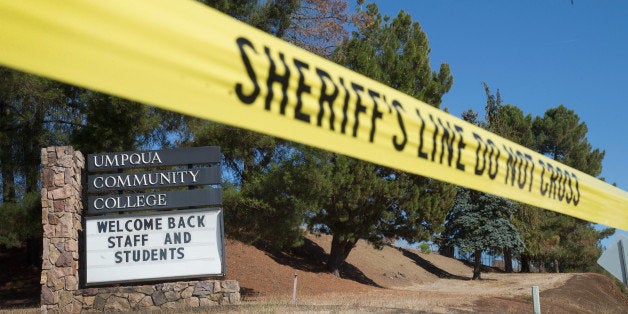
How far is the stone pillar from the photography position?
16109 mm

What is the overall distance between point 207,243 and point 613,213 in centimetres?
1105

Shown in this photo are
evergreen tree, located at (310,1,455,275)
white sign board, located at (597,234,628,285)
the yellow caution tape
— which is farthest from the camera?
evergreen tree, located at (310,1,455,275)

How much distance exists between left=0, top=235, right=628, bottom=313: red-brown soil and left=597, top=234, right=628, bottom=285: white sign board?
5.82 m

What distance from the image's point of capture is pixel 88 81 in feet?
8.52

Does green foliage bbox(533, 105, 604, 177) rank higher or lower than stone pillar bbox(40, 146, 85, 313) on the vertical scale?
higher

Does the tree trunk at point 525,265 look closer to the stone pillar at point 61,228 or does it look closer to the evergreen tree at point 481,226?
the evergreen tree at point 481,226

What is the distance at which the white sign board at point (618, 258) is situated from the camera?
889 cm

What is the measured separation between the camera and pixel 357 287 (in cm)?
2442

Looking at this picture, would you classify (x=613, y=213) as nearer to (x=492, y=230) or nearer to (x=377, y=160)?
(x=377, y=160)

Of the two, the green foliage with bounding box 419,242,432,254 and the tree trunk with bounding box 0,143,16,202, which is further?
the green foliage with bounding box 419,242,432,254

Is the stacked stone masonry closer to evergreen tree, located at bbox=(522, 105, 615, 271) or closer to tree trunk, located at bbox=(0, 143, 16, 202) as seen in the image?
tree trunk, located at bbox=(0, 143, 16, 202)

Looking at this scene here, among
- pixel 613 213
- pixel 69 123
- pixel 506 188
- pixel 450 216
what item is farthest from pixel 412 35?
pixel 506 188

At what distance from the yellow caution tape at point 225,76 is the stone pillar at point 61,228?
14.1 m

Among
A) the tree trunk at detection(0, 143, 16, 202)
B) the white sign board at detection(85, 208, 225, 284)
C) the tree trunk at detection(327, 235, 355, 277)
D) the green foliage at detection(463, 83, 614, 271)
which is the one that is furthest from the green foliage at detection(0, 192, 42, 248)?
the green foliage at detection(463, 83, 614, 271)
